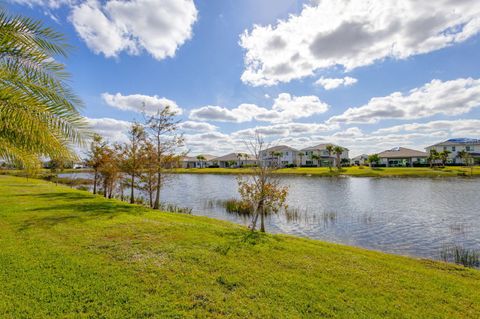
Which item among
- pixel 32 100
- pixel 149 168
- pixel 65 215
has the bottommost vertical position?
pixel 65 215

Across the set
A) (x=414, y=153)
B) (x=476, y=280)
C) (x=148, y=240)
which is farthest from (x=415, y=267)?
(x=414, y=153)

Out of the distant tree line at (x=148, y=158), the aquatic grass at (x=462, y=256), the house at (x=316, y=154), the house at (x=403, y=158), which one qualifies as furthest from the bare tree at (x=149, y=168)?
the house at (x=403, y=158)

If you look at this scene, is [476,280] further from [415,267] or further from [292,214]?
[292,214]

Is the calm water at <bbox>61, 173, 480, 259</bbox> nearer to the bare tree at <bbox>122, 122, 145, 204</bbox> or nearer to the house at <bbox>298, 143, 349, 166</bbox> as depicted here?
the bare tree at <bbox>122, 122, 145, 204</bbox>

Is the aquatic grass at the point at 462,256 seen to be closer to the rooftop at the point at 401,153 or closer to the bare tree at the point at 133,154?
the bare tree at the point at 133,154

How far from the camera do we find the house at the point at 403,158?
87.9 metres

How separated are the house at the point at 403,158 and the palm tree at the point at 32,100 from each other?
99096 mm

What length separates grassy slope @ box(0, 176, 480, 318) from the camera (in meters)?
5.36

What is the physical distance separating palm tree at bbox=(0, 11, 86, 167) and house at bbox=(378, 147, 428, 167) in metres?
99.1

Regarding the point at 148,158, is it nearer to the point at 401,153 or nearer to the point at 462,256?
the point at 462,256

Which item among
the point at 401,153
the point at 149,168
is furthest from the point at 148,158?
the point at 401,153

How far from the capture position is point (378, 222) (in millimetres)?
18938

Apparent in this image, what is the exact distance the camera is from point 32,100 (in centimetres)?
558

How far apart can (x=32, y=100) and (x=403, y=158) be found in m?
105
